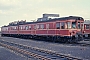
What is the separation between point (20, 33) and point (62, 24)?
681 inches

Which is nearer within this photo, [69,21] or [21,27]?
[69,21]

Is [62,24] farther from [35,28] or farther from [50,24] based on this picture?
[35,28]

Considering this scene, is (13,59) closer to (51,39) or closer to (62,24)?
(62,24)

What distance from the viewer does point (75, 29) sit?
24562 mm

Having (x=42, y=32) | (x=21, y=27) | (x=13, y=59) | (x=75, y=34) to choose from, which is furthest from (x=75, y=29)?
(x=21, y=27)

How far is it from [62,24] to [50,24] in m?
3.07

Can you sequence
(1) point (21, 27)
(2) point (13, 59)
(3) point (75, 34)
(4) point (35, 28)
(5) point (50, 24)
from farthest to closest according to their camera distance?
1. (1) point (21, 27)
2. (4) point (35, 28)
3. (5) point (50, 24)
4. (3) point (75, 34)
5. (2) point (13, 59)

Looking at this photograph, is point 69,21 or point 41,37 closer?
point 69,21

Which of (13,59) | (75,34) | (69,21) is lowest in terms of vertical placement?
(13,59)

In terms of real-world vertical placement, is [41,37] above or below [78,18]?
below

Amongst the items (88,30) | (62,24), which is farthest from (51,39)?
(88,30)

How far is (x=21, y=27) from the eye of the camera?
39750 mm

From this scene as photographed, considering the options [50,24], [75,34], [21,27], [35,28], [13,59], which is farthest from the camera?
[21,27]

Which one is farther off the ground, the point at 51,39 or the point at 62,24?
the point at 62,24
